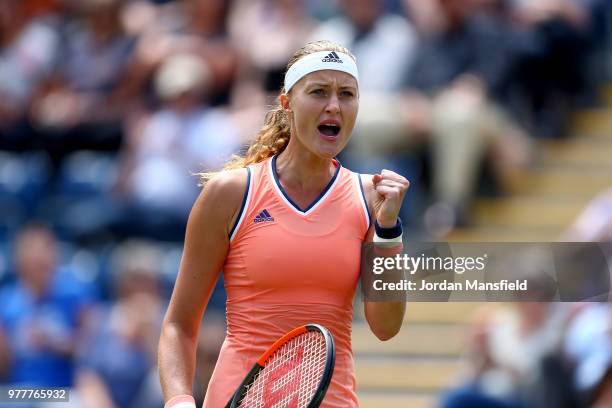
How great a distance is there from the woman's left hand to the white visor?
342 millimetres

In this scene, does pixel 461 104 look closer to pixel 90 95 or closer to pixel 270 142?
pixel 90 95

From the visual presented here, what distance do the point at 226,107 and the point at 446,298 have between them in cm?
486

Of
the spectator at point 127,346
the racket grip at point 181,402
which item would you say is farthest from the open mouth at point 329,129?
the spectator at point 127,346

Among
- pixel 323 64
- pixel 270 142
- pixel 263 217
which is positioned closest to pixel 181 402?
pixel 263 217

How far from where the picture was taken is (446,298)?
4.21 meters

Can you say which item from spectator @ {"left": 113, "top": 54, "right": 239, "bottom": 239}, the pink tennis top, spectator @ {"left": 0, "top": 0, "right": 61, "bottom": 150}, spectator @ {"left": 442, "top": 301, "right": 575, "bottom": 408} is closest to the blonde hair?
the pink tennis top

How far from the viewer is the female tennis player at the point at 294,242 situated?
141 inches

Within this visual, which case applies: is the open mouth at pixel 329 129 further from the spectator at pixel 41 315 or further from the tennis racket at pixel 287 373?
the spectator at pixel 41 315

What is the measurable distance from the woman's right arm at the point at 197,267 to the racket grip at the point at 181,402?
0.18 ft

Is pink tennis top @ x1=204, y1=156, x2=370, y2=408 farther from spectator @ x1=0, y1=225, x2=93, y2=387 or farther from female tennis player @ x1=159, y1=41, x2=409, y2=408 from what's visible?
spectator @ x1=0, y1=225, x2=93, y2=387

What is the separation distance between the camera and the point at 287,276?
359cm

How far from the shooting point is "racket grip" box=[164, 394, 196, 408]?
353 cm

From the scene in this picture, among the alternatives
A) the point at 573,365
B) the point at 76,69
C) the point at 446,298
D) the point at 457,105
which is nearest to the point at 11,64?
the point at 76,69

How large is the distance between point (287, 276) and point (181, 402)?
449mm
